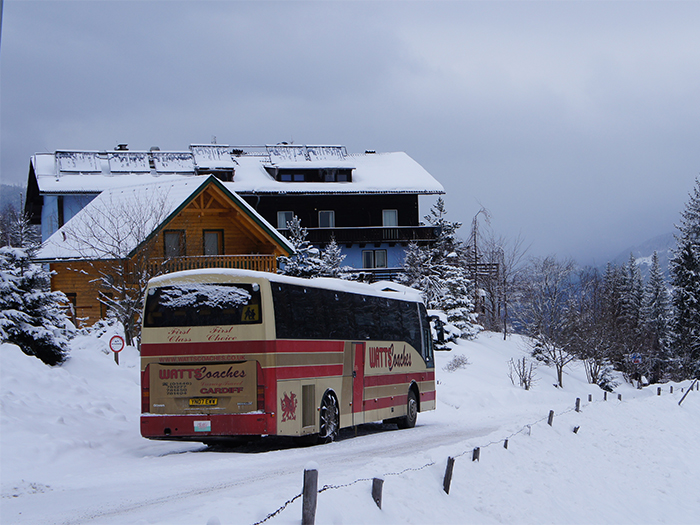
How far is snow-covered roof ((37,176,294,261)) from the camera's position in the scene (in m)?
31.7

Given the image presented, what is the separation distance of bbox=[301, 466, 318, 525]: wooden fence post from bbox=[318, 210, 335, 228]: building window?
5018 cm

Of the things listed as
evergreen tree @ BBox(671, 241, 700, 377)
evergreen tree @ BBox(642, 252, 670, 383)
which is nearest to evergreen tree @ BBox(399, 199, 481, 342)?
evergreen tree @ BBox(671, 241, 700, 377)

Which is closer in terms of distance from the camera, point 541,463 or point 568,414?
point 541,463

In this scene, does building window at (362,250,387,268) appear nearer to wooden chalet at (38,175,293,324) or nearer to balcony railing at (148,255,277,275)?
wooden chalet at (38,175,293,324)

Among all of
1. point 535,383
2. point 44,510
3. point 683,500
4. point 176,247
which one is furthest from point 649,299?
point 44,510

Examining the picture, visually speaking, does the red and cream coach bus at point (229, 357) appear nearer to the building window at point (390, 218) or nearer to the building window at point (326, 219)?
the building window at point (326, 219)

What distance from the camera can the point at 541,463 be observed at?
1602cm

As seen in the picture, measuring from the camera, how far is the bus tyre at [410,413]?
21188mm

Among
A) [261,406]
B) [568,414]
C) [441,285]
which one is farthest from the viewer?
[441,285]

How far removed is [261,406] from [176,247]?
2207 cm

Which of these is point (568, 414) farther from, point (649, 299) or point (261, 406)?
point (649, 299)

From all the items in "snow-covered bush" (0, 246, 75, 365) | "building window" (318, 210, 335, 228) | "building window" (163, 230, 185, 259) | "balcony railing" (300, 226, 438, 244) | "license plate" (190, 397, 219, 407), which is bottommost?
"license plate" (190, 397, 219, 407)

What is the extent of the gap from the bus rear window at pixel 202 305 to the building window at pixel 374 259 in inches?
1730

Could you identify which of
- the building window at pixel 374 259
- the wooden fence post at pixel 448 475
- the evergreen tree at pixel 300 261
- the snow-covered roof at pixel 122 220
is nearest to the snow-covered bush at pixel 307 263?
the evergreen tree at pixel 300 261
